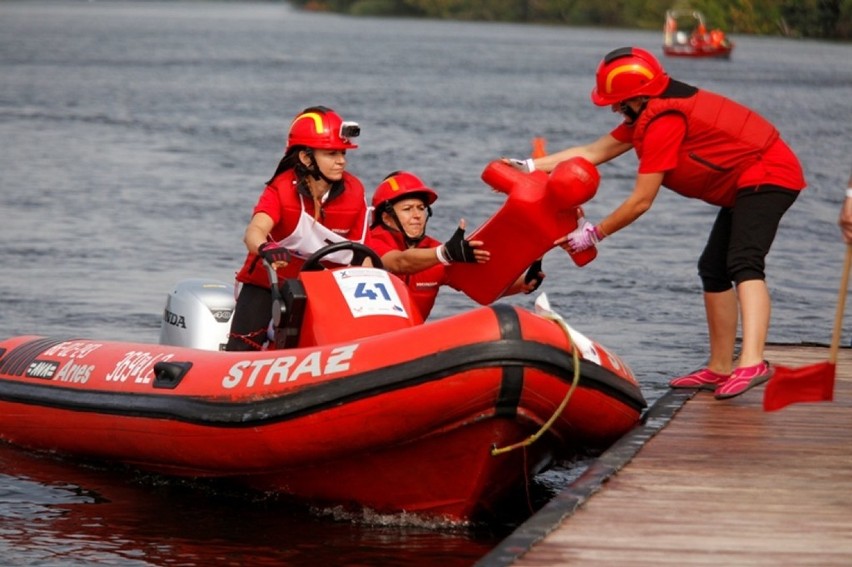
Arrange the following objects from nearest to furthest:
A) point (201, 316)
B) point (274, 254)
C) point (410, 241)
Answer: point (274, 254) < point (410, 241) < point (201, 316)

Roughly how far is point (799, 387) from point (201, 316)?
3.30 metres

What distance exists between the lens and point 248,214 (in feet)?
63.8

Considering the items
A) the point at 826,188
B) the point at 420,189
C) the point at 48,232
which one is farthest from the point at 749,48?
the point at 420,189

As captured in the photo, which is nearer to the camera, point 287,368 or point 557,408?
point 557,408

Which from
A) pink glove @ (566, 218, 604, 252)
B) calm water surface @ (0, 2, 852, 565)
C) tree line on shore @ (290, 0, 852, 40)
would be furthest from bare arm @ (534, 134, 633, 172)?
tree line on shore @ (290, 0, 852, 40)

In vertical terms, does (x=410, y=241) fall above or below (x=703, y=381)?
above

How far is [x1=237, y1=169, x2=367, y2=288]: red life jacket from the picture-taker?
788cm

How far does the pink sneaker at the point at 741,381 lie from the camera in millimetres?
7852

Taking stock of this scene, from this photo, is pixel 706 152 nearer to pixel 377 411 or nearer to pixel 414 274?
pixel 414 274

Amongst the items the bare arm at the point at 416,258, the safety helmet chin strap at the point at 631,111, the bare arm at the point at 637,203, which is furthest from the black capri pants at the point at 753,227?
the bare arm at the point at 416,258

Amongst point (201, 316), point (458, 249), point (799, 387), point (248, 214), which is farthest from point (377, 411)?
point (248, 214)

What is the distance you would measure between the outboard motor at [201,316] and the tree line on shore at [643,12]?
63.4m

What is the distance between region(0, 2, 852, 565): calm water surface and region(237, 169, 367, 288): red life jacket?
1076mm

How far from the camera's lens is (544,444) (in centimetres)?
700
